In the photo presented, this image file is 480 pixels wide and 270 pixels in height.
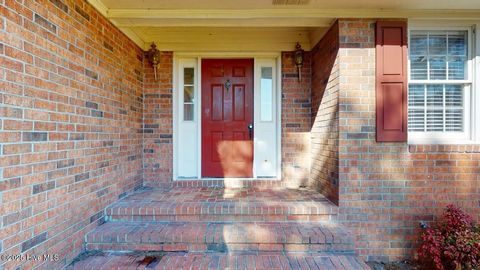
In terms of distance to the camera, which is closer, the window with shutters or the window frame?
the window with shutters

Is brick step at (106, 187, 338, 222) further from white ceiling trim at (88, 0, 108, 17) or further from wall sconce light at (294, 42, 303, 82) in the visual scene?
white ceiling trim at (88, 0, 108, 17)

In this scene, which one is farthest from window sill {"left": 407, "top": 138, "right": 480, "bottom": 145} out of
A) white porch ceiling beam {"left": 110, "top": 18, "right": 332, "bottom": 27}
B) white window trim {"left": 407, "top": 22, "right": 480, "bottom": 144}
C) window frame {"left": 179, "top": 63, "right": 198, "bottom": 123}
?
window frame {"left": 179, "top": 63, "right": 198, "bottom": 123}

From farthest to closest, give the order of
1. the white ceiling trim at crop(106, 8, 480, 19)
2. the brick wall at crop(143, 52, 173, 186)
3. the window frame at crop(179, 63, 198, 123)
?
the window frame at crop(179, 63, 198, 123), the brick wall at crop(143, 52, 173, 186), the white ceiling trim at crop(106, 8, 480, 19)

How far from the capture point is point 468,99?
292 cm

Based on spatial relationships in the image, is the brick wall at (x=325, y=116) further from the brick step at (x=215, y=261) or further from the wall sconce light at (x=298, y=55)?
the brick step at (x=215, y=261)

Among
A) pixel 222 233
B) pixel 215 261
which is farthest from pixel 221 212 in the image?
pixel 215 261

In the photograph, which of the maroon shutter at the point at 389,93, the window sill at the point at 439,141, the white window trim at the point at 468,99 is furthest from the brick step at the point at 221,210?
the white window trim at the point at 468,99

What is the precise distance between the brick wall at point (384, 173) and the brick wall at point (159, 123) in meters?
2.30

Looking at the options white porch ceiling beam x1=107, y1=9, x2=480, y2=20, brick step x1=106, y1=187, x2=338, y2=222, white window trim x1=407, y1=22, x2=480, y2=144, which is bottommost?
brick step x1=106, y1=187, x2=338, y2=222

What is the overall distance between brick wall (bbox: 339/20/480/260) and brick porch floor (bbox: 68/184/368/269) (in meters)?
0.44

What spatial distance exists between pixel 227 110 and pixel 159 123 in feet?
3.26

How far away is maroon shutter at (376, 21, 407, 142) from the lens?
9.12 feet

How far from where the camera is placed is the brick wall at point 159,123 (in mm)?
3762

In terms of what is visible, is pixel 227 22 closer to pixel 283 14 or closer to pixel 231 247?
pixel 283 14
